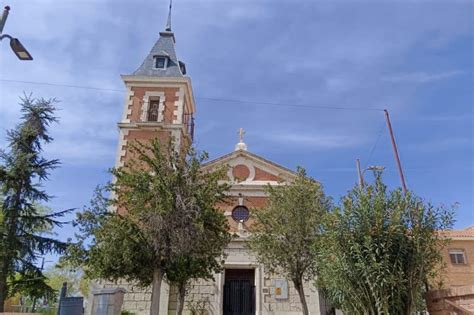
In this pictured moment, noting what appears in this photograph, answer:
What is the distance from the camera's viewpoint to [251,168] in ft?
70.6

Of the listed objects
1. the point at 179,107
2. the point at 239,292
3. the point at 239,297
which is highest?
the point at 179,107

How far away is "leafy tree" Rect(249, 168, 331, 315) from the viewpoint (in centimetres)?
1476

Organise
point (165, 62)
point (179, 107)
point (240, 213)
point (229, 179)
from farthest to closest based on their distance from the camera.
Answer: point (165, 62), point (179, 107), point (240, 213), point (229, 179)

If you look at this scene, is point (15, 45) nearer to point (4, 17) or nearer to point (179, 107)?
point (4, 17)

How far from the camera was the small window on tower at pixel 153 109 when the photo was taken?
2239 centimetres

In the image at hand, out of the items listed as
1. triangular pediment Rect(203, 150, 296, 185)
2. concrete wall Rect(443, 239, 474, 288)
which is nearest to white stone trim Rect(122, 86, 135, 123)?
triangular pediment Rect(203, 150, 296, 185)

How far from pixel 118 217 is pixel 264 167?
1036cm

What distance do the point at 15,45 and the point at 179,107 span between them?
14825 millimetres

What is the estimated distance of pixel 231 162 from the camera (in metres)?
21.7

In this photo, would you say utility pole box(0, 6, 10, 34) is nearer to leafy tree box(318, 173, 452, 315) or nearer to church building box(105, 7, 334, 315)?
leafy tree box(318, 173, 452, 315)

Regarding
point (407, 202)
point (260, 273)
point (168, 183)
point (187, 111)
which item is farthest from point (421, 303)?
point (187, 111)

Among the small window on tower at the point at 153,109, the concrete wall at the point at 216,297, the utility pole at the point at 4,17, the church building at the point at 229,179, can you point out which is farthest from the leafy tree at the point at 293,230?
the utility pole at the point at 4,17

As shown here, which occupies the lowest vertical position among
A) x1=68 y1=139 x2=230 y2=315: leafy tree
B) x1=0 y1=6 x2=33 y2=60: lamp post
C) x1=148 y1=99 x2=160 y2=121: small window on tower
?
x1=68 y1=139 x2=230 y2=315: leafy tree

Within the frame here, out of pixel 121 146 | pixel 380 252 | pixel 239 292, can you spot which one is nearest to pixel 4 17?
pixel 380 252
